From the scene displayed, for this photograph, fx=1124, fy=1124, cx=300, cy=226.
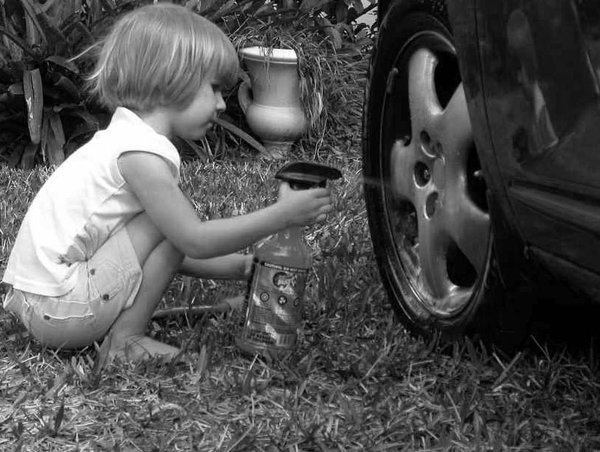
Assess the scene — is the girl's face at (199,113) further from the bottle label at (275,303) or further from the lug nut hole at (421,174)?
the lug nut hole at (421,174)

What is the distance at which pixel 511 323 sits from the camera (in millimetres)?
2525

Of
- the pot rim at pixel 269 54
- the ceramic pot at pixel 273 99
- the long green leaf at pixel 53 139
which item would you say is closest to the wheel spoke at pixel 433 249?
the long green leaf at pixel 53 139

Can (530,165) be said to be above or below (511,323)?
above

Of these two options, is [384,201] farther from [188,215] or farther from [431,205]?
[188,215]

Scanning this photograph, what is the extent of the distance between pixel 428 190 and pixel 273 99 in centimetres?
322

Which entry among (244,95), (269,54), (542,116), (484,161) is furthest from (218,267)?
(244,95)

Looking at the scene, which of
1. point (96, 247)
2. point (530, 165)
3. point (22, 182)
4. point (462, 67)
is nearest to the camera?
point (530, 165)

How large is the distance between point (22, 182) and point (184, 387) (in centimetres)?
240

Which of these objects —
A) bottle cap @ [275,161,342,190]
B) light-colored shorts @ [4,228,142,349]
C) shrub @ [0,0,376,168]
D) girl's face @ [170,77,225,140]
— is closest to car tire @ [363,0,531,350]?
bottle cap @ [275,161,342,190]

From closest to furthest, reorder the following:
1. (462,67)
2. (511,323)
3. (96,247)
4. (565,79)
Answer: (565,79) → (462,67) → (511,323) → (96,247)

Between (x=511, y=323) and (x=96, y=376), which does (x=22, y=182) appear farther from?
(x=511, y=323)

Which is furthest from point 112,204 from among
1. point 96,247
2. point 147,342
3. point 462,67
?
point 462,67

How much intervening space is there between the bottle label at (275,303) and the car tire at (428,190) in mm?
329

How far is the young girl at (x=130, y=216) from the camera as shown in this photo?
2613mm
